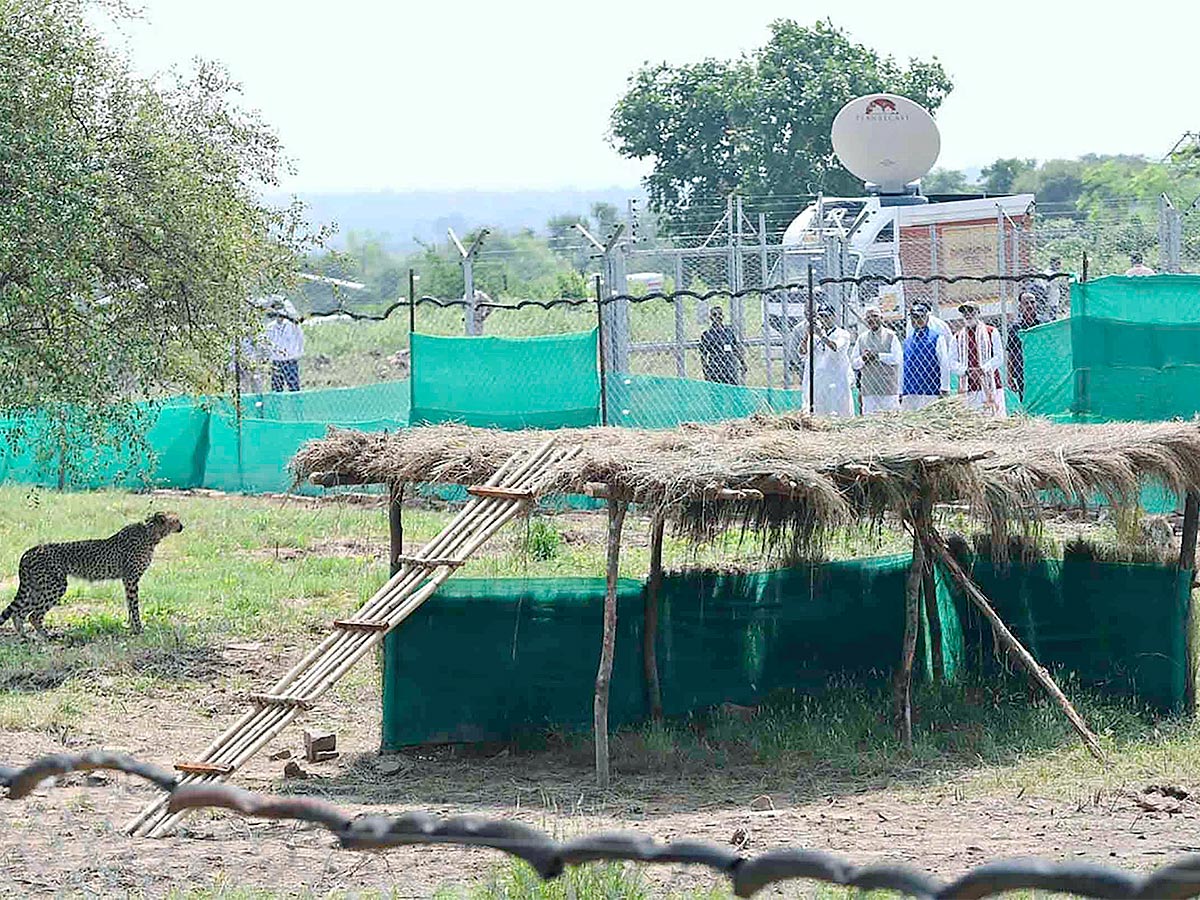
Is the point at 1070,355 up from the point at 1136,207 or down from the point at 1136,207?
down

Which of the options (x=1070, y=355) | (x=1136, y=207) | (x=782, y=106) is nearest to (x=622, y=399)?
(x=1070, y=355)

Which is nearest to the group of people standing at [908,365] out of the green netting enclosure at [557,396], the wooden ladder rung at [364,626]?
the green netting enclosure at [557,396]

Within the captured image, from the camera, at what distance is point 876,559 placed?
37.7ft

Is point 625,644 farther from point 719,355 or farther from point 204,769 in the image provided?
point 719,355

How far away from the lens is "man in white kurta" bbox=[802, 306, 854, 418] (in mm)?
17297

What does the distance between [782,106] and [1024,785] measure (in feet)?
118

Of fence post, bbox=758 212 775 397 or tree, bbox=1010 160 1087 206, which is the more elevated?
tree, bbox=1010 160 1087 206

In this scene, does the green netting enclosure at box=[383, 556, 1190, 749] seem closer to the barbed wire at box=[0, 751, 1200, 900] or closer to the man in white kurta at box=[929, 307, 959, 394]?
the man in white kurta at box=[929, 307, 959, 394]

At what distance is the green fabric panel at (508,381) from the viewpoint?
675 inches

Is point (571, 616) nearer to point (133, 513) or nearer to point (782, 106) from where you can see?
point (133, 513)

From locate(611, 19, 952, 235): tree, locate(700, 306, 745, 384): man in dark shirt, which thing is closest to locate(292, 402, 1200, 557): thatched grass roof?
locate(700, 306, 745, 384): man in dark shirt

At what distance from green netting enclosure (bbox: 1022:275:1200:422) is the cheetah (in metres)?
7.69

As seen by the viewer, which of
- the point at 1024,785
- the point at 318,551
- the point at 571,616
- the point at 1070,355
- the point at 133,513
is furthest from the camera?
the point at 133,513

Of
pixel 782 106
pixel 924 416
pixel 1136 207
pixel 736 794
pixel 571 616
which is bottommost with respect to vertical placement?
pixel 736 794
